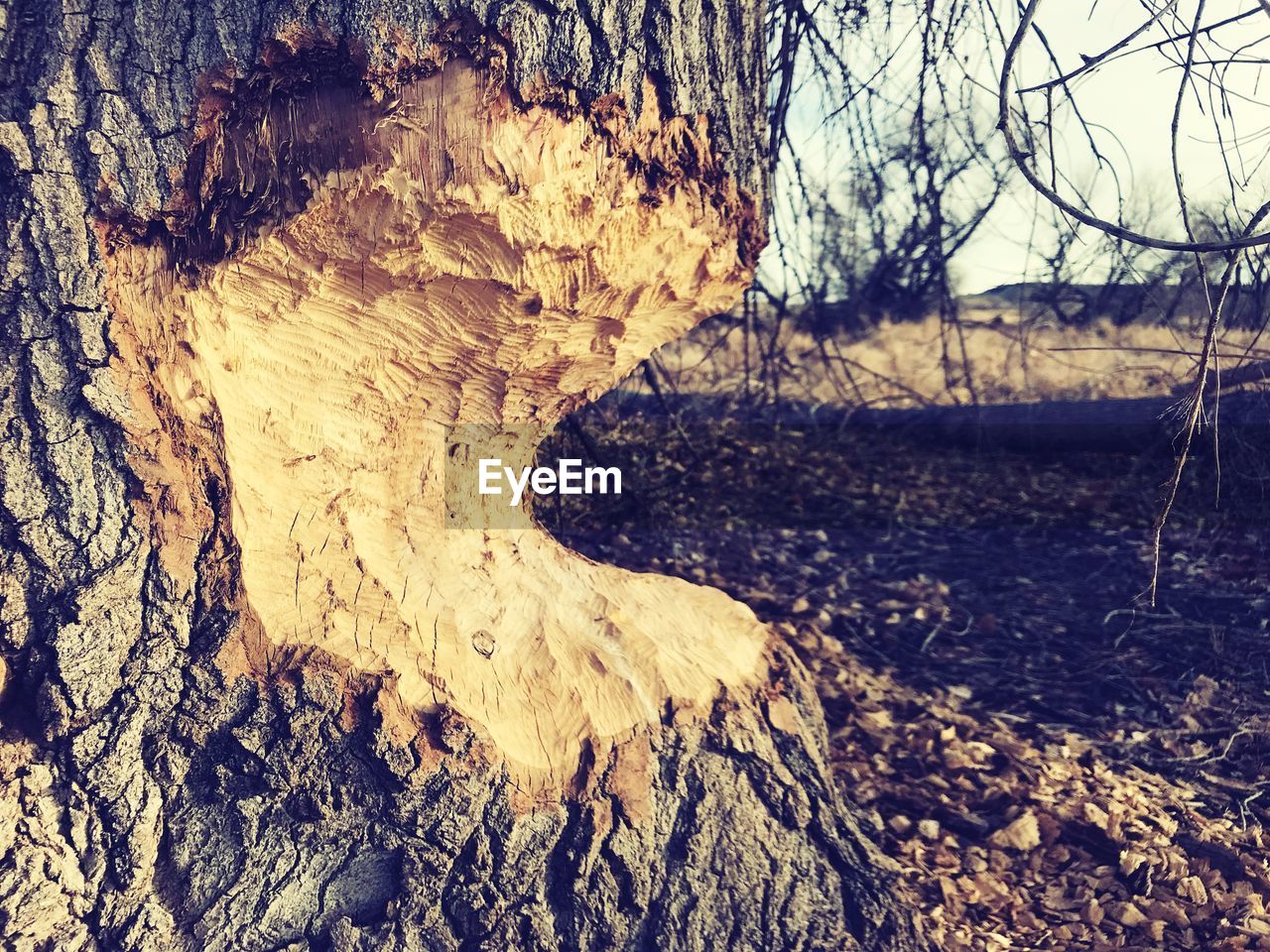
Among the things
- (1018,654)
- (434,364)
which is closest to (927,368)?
(1018,654)

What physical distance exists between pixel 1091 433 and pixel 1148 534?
1848mm

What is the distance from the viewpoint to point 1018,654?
11.3 ft

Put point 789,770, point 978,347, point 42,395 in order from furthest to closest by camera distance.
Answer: point 978,347
point 789,770
point 42,395

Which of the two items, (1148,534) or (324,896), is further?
(1148,534)

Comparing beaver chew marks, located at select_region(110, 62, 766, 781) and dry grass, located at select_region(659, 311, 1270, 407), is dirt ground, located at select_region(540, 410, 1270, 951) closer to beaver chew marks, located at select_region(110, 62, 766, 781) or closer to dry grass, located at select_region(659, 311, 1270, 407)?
dry grass, located at select_region(659, 311, 1270, 407)

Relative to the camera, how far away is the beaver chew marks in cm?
167

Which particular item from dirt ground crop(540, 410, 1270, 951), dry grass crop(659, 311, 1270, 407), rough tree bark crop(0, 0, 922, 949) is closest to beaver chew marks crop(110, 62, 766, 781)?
rough tree bark crop(0, 0, 922, 949)

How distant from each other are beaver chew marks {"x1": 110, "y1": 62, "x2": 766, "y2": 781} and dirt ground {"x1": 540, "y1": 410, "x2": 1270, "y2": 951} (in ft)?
2.86

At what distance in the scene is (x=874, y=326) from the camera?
21.6ft

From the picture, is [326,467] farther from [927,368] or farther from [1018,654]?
[927,368]

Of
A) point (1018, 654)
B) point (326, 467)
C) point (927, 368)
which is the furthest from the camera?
point (927, 368)

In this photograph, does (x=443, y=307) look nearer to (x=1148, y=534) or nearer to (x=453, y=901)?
(x=453, y=901)

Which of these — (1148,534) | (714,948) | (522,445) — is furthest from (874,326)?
(714,948)

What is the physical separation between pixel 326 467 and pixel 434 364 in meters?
0.30
